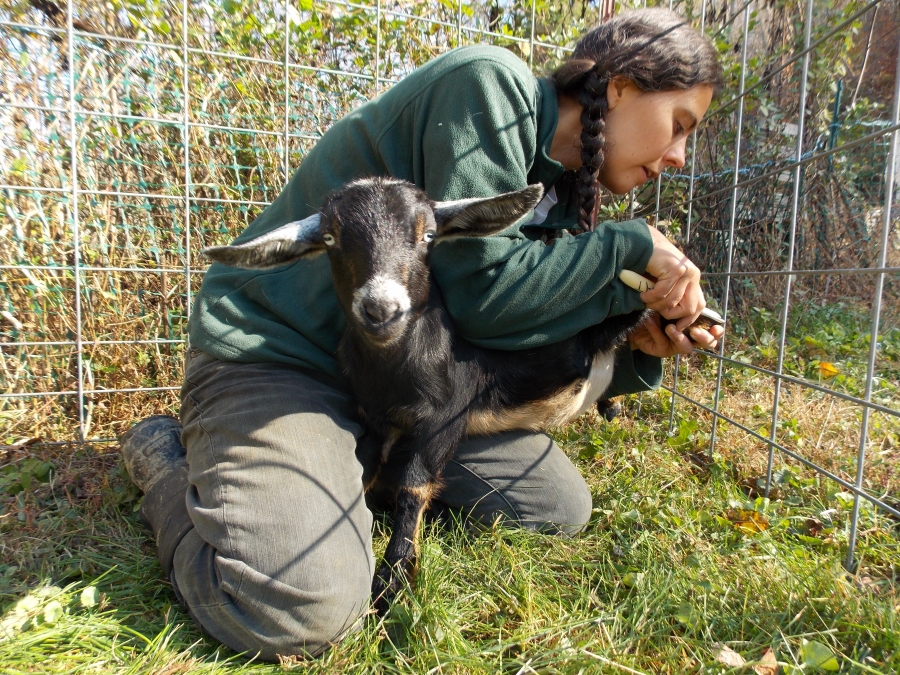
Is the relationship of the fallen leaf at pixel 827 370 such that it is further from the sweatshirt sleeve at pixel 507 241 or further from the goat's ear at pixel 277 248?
the goat's ear at pixel 277 248

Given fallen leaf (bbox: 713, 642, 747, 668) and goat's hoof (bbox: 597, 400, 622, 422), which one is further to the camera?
goat's hoof (bbox: 597, 400, 622, 422)

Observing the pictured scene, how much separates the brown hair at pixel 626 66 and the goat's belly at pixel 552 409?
70 cm

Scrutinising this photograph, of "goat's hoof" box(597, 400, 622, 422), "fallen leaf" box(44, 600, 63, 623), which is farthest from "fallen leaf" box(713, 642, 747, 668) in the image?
"fallen leaf" box(44, 600, 63, 623)

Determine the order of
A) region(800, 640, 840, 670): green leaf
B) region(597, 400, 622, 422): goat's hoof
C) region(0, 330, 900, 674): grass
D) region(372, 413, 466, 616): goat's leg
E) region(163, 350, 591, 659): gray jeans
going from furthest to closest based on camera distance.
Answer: region(597, 400, 622, 422): goat's hoof, region(372, 413, 466, 616): goat's leg, region(163, 350, 591, 659): gray jeans, region(0, 330, 900, 674): grass, region(800, 640, 840, 670): green leaf

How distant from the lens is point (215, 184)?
142 inches

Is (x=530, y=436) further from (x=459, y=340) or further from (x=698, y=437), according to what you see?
(x=698, y=437)

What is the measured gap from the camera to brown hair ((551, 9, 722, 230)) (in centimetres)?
216

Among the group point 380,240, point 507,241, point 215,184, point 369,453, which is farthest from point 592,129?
point 215,184

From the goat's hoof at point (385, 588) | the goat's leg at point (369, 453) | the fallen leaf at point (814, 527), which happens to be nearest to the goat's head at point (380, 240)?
the goat's leg at point (369, 453)

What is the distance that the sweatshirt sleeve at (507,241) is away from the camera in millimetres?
2025

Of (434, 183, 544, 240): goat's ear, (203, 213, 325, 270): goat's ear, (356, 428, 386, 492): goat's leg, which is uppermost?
(434, 183, 544, 240): goat's ear

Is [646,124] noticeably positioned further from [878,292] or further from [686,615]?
[686,615]

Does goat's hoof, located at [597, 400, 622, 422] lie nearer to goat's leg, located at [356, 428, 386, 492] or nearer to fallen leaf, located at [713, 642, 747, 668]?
goat's leg, located at [356, 428, 386, 492]

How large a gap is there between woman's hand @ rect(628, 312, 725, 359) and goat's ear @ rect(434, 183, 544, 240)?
805mm
